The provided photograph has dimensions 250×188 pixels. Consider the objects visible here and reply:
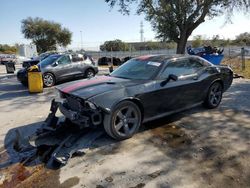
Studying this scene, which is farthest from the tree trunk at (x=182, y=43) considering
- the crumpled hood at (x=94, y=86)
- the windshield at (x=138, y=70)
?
the crumpled hood at (x=94, y=86)

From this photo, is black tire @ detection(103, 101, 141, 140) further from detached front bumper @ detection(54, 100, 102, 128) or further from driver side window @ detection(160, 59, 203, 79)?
driver side window @ detection(160, 59, 203, 79)

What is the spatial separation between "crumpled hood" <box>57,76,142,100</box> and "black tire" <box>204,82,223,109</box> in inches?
93.1

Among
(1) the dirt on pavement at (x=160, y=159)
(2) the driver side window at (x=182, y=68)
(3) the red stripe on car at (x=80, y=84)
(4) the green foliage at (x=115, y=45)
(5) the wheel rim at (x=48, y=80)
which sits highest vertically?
(2) the driver side window at (x=182, y=68)

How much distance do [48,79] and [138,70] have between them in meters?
7.03

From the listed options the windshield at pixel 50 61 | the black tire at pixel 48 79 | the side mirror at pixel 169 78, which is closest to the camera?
the side mirror at pixel 169 78

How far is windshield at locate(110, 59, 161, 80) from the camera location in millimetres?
5696

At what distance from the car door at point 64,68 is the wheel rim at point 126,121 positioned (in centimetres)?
783

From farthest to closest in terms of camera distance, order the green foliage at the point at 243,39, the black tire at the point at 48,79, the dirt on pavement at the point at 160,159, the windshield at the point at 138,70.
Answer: the green foliage at the point at 243,39, the black tire at the point at 48,79, the windshield at the point at 138,70, the dirt on pavement at the point at 160,159

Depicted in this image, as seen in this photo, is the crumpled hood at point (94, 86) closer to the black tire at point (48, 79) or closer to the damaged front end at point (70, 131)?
the damaged front end at point (70, 131)

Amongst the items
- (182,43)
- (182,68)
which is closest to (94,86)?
(182,68)

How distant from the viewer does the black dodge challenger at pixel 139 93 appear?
477 cm

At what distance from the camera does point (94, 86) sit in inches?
205

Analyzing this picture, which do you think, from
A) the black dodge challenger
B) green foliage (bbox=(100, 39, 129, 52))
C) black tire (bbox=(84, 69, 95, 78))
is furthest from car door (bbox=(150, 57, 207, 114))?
green foliage (bbox=(100, 39, 129, 52))

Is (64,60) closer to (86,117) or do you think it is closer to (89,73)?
(89,73)
